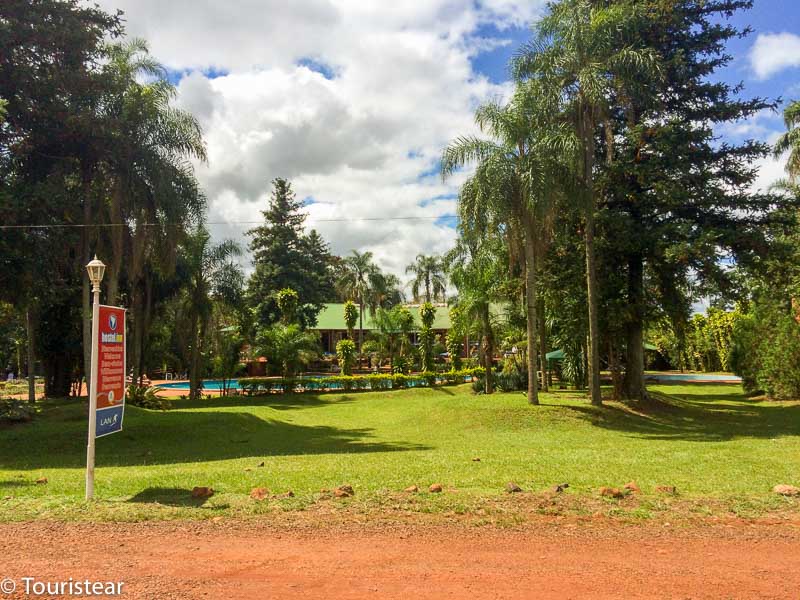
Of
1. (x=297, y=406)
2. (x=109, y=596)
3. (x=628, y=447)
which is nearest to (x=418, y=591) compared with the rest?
(x=109, y=596)

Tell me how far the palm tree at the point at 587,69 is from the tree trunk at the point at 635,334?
2359 millimetres

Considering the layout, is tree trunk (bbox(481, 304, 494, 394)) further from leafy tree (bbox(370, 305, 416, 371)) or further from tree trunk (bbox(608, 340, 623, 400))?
leafy tree (bbox(370, 305, 416, 371))

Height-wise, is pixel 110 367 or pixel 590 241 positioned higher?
pixel 590 241

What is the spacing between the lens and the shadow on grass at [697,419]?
1692 cm

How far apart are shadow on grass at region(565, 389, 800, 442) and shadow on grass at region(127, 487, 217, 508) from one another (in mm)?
13138

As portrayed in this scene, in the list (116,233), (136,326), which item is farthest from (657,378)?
(116,233)

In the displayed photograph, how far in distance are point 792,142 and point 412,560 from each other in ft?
103

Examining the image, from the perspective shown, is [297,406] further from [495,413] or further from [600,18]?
[600,18]

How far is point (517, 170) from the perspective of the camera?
750 inches

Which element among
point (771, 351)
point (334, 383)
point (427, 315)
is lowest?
point (334, 383)

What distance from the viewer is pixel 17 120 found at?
59.5 feet

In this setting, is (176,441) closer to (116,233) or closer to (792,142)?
(116,233)

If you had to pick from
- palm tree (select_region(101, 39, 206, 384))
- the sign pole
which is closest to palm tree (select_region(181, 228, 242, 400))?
palm tree (select_region(101, 39, 206, 384))

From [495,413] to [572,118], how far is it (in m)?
10.4
